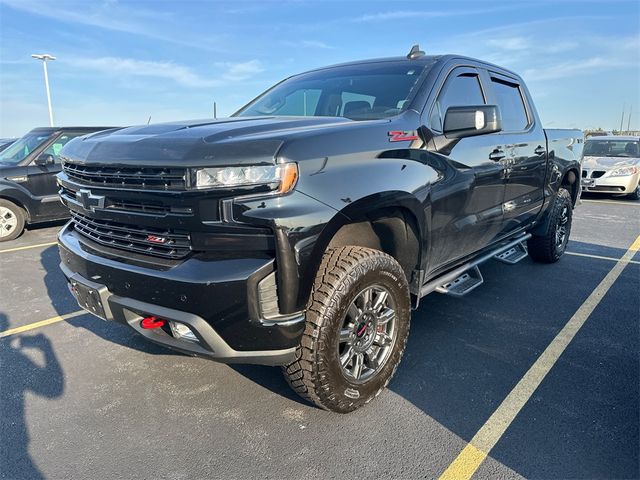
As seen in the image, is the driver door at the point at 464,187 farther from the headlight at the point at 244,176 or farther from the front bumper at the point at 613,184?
the front bumper at the point at 613,184

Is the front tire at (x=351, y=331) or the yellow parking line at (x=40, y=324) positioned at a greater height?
the front tire at (x=351, y=331)

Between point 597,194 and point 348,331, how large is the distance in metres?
12.5

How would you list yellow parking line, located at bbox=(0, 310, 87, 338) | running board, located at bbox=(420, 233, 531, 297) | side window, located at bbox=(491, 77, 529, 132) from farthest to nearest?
side window, located at bbox=(491, 77, 529, 132)
yellow parking line, located at bbox=(0, 310, 87, 338)
running board, located at bbox=(420, 233, 531, 297)

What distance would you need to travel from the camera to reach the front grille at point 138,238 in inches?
87.3

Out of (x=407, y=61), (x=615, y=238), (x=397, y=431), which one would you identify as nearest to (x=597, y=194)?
(x=615, y=238)

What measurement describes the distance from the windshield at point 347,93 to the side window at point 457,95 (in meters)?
0.22

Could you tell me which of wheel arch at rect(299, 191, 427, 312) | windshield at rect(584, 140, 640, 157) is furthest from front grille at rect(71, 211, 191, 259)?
windshield at rect(584, 140, 640, 157)

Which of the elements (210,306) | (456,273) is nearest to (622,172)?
(456,273)

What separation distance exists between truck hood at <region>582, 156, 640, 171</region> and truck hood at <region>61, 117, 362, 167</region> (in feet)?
36.7

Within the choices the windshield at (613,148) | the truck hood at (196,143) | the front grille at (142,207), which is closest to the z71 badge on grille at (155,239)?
the front grille at (142,207)

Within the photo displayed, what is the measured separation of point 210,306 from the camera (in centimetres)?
211

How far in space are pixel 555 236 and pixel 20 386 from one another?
534 cm

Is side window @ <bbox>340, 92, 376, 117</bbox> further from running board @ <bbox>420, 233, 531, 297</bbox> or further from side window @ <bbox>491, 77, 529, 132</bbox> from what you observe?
side window @ <bbox>491, 77, 529, 132</bbox>

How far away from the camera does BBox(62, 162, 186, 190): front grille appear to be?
2131mm
